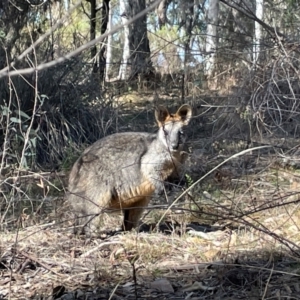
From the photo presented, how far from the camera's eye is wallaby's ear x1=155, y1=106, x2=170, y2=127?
6.64 metres

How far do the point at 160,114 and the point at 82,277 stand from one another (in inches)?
105

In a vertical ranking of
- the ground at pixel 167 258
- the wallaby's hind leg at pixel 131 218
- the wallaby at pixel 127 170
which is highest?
the wallaby at pixel 127 170

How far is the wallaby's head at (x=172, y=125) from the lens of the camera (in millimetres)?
6496

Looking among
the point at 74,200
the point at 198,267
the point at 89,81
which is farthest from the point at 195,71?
the point at 198,267

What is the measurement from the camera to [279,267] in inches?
166

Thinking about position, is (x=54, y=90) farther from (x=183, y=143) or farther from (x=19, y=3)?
(x=183, y=143)

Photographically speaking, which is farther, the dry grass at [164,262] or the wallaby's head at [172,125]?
the wallaby's head at [172,125]

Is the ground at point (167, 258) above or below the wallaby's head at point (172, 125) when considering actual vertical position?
below

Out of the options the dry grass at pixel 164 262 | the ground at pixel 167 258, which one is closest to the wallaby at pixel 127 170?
the ground at pixel 167 258

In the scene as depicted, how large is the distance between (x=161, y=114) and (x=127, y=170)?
2.30ft

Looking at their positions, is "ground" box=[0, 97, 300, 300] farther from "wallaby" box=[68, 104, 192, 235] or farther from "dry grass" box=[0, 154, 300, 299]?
"wallaby" box=[68, 104, 192, 235]

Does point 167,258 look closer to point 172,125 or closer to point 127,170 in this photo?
point 127,170

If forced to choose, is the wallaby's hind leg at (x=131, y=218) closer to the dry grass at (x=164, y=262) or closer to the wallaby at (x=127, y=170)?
the wallaby at (x=127, y=170)

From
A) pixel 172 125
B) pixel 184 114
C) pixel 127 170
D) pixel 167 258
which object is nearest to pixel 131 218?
pixel 127 170
